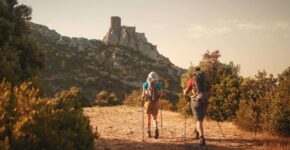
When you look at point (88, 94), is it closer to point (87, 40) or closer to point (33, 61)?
point (87, 40)

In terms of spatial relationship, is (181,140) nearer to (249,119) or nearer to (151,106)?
(151,106)

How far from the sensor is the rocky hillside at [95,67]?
7719cm

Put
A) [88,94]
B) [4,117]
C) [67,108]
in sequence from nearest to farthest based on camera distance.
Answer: [4,117] < [67,108] < [88,94]

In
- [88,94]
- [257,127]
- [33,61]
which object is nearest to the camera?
[33,61]

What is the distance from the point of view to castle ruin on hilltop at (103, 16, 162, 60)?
134 metres

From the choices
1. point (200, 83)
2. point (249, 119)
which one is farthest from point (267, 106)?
point (200, 83)

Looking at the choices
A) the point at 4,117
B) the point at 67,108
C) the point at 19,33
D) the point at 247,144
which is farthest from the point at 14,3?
the point at 247,144

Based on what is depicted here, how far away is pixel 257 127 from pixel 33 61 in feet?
30.2

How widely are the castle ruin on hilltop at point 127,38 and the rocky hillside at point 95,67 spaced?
12.1m

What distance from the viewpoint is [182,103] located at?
63.4 ft

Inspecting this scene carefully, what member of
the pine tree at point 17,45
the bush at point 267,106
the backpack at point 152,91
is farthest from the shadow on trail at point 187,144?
the pine tree at point 17,45

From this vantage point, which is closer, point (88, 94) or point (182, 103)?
point (182, 103)

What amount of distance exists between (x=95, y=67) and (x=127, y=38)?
52934 mm

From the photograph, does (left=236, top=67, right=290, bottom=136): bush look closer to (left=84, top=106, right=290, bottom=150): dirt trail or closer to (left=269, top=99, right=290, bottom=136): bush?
(left=269, top=99, right=290, bottom=136): bush
